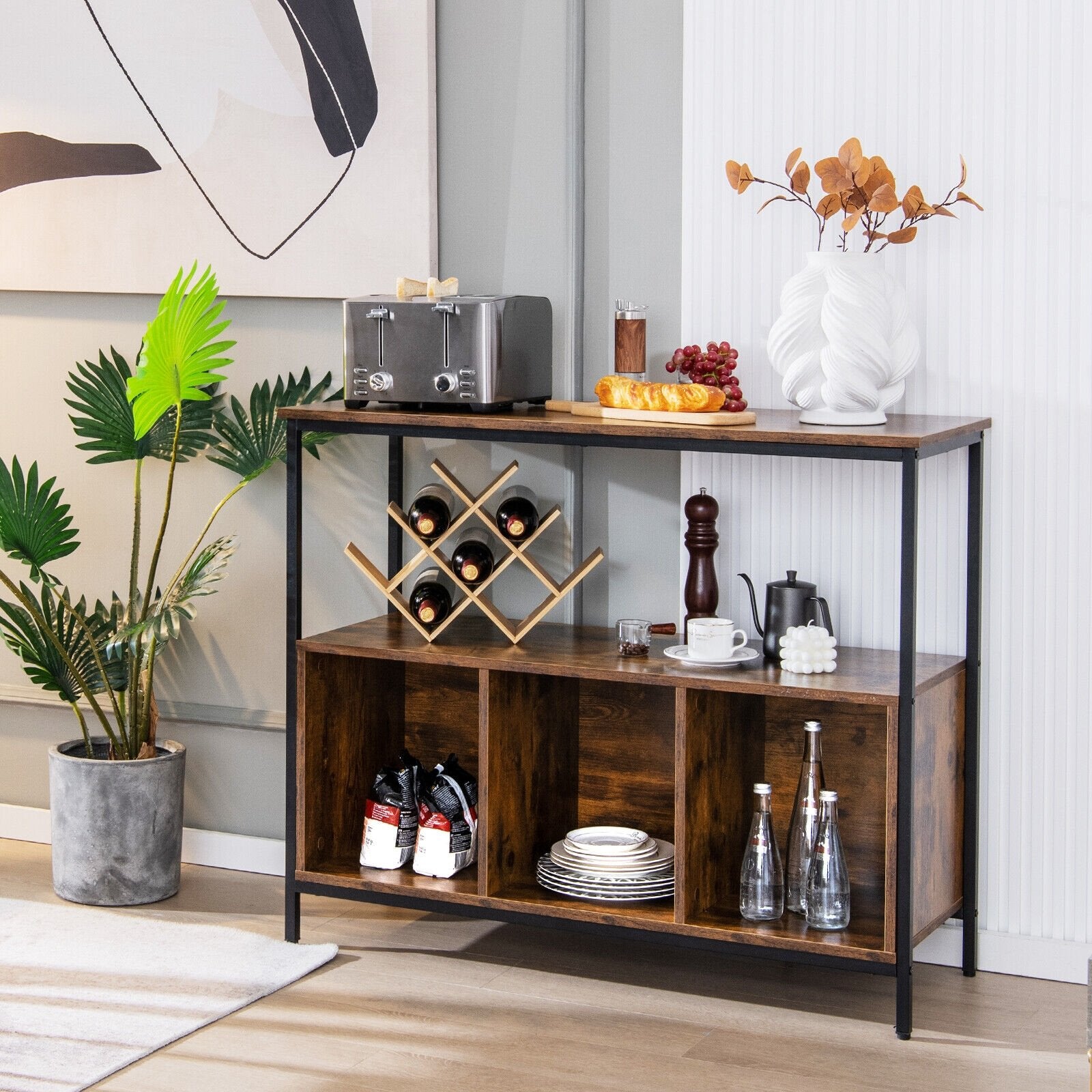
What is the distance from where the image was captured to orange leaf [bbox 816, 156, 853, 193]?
2.82 meters

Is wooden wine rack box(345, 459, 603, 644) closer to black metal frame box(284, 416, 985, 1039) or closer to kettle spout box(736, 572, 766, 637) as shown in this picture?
black metal frame box(284, 416, 985, 1039)

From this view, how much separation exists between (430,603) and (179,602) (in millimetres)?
601

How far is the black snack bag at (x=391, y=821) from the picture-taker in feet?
10.5

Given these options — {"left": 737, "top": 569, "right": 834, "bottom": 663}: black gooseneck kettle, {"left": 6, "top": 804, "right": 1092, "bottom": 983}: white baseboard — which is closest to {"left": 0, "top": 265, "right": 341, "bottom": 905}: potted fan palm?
{"left": 737, "top": 569, "right": 834, "bottom": 663}: black gooseneck kettle

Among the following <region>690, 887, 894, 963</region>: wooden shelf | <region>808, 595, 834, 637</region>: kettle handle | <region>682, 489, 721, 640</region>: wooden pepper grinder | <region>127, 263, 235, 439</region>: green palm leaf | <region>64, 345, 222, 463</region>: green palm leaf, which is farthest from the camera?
<region>64, 345, 222, 463</region>: green palm leaf

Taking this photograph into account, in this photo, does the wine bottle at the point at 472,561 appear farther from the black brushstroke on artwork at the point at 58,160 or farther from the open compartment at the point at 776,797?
the black brushstroke on artwork at the point at 58,160

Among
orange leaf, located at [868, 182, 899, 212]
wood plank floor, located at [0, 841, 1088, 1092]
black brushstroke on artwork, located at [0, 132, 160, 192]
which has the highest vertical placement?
black brushstroke on artwork, located at [0, 132, 160, 192]

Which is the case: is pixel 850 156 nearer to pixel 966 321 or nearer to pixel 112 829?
pixel 966 321

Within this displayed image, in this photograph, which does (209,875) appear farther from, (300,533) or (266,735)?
(300,533)

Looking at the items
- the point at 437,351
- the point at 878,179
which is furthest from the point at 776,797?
the point at 878,179

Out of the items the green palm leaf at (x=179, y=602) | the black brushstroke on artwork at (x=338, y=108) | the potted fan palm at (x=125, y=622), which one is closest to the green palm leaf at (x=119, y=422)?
the potted fan palm at (x=125, y=622)

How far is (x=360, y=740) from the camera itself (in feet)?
11.0

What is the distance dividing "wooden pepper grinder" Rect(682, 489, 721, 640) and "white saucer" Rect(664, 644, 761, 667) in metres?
0.12

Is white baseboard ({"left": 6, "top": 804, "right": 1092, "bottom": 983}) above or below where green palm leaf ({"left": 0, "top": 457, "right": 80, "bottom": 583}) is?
below
